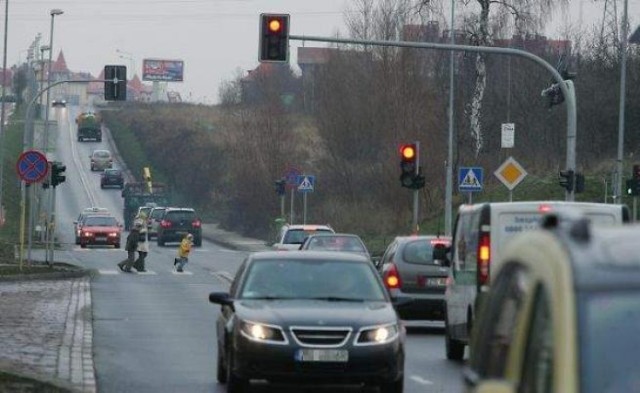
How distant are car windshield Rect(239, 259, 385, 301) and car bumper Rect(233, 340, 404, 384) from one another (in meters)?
0.99

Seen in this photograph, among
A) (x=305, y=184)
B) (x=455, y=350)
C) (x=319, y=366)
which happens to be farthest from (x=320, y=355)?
(x=305, y=184)

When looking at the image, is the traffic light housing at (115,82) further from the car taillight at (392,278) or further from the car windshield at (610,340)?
the car windshield at (610,340)

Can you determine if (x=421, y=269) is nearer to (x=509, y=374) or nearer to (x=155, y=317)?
(x=155, y=317)

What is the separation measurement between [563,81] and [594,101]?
34.4 m

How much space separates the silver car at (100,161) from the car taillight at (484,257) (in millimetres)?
110619

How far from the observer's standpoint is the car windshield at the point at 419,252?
2548 cm

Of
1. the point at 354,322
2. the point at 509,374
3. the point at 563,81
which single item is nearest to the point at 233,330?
the point at 354,322

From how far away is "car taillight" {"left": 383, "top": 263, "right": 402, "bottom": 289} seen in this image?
25172mm

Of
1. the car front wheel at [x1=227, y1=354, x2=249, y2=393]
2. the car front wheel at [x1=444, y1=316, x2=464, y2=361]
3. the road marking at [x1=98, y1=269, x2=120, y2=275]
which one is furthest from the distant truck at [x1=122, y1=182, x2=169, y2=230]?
the car front wheel at [x1=227, y1=354, x2=249, y2=393]

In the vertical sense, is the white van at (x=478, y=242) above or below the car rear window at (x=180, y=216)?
above

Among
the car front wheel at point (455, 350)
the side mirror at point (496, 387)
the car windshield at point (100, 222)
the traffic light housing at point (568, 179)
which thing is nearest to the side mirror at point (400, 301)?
the car front wheel at point (455, 350)

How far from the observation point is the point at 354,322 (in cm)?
Result: 1495

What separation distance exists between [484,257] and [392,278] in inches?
264

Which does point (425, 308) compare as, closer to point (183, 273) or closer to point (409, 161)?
point (409, 161)
